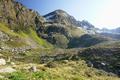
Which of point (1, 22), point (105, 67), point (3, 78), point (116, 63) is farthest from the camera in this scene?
point (1, 22)

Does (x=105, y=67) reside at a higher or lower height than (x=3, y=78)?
lower

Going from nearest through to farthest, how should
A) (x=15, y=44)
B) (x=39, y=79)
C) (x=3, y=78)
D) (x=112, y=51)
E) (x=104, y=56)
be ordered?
(x=3, y=78) → (x=39, y=79) → (x=104, y=56) → (x=112, y=51) → (x=15, y=44)

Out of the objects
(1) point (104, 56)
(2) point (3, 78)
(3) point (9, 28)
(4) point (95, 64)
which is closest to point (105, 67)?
(4) point (95, 64)

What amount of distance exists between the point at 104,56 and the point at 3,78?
4435 cm

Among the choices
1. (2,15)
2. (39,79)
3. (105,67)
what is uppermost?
(2,15)

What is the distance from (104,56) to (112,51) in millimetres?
7960

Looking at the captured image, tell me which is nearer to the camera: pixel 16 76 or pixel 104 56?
pixel 16 76

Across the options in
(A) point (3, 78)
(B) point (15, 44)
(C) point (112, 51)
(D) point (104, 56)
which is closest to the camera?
(A) point (3, 78)

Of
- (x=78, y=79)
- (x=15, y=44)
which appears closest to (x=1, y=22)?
(x=15, y=44)

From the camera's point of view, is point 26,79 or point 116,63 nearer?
point 26,79

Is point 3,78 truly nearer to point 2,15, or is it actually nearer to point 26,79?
point 26,79

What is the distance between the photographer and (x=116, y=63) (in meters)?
55.9

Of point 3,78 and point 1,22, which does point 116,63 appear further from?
point 1,22

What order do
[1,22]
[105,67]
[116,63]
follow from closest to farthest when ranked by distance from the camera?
[105,67] → [116,63] → [1,22]
